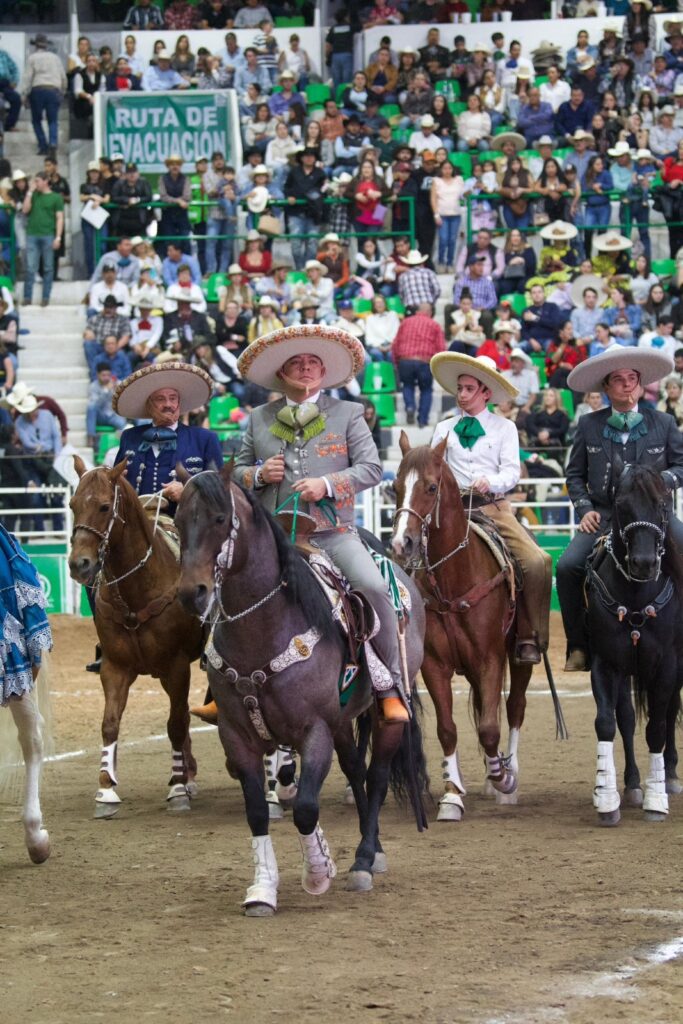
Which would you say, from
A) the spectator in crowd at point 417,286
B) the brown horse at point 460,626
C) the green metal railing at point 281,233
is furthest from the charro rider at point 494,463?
the green metal railing at point 281,233

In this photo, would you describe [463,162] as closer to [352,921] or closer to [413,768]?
[413,768]

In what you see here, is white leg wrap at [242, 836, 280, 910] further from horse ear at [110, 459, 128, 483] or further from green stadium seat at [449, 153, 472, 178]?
green stadium seat at [449, 153, 472, 178]

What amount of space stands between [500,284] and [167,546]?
1461 cm

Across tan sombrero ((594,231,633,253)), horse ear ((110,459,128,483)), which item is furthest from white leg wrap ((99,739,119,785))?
tan sombrero ((594,231,633,253))

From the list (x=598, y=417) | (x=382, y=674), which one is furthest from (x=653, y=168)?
(x=382, y=674)

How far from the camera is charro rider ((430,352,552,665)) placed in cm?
1005

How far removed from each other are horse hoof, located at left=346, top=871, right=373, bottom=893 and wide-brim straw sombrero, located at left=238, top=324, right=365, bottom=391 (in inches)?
94.4

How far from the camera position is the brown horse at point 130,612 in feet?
30.8

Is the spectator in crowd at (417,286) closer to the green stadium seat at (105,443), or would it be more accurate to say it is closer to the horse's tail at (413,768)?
the green stadium seat at (105,443)

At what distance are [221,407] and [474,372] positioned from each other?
11549mm

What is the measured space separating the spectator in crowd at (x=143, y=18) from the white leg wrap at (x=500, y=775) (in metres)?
21.9

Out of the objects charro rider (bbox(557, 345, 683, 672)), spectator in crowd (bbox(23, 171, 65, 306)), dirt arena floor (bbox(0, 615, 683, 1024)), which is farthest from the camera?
spectator in crowd (bbox(23, 171, 65, 306))

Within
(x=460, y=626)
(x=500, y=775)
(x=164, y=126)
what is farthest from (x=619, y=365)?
(x=164, y=126)

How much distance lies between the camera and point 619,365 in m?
9.68
